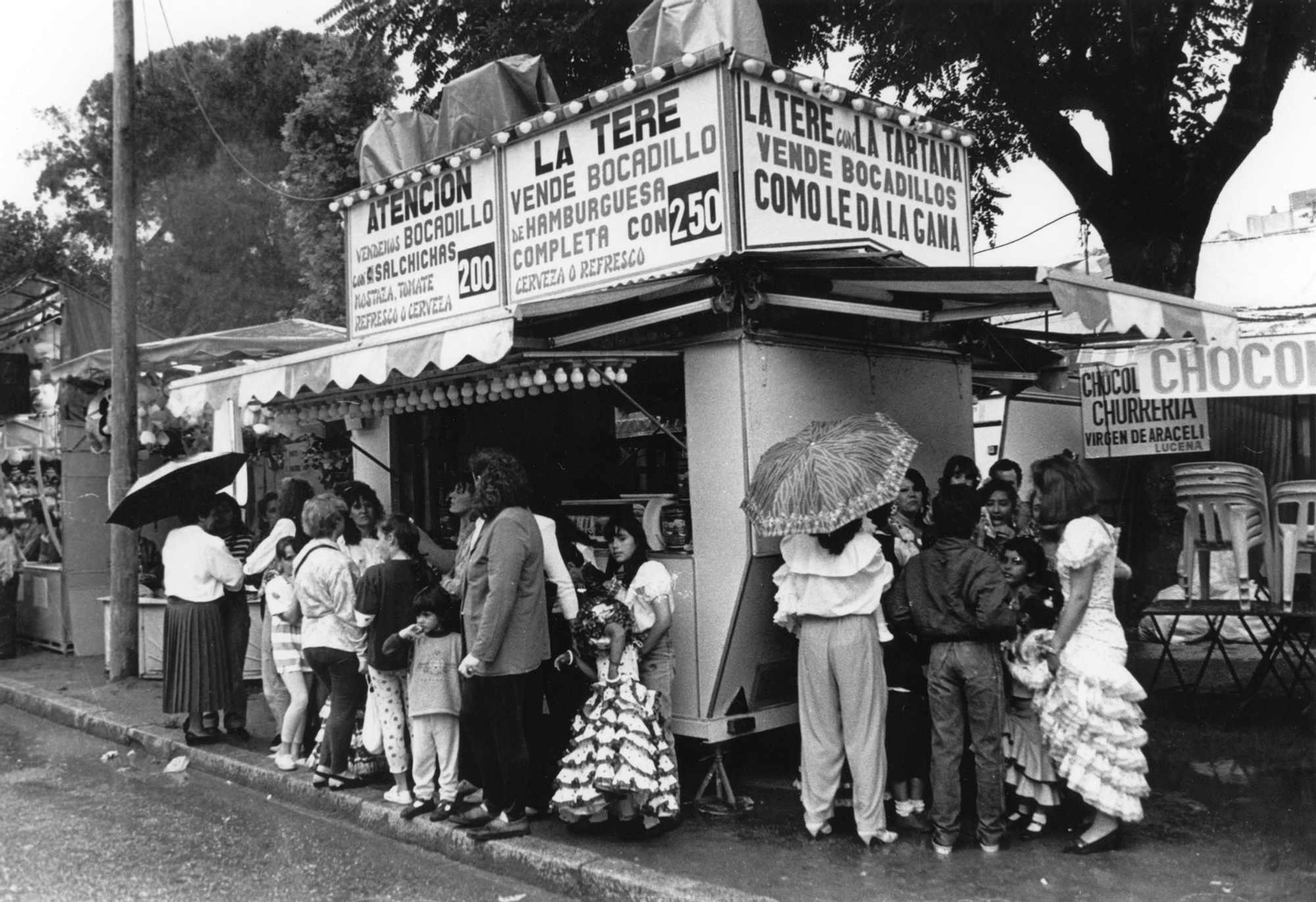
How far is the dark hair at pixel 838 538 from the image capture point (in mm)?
5219

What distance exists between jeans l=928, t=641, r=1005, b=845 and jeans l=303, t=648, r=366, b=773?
137 inches

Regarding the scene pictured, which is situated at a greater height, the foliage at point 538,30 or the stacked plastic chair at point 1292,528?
the foliage at point 538,30

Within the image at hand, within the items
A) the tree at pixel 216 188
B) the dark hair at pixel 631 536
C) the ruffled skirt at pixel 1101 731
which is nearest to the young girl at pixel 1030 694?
the ruffled skirt at pixel 1101 731

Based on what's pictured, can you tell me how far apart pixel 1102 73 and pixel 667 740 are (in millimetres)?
7964

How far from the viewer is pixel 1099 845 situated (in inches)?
197

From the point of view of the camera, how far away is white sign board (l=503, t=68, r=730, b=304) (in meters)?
6.35

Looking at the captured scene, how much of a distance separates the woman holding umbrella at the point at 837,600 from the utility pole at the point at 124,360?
7704mm

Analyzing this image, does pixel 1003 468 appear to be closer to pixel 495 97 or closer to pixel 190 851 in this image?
pixel 495 97

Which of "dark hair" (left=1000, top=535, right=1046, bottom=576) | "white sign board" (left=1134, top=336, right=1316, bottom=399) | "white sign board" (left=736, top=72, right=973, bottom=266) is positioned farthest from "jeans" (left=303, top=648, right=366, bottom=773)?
"white sign board" (left=1134, top=336, right=1316, bottom=399)

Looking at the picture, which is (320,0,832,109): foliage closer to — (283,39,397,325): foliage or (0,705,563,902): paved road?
(0,705,563,902): paved road

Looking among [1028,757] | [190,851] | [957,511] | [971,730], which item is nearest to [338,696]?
[190,851]

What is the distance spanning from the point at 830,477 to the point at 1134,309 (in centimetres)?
176

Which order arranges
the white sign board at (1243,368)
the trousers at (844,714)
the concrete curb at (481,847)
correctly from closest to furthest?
the concrete curb at (481,847)
the trousers at (844,714)
the white sign board at (1243,368)

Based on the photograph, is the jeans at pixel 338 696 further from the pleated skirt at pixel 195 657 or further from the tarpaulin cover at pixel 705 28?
the tarpaulin cover at pixel 705 28
